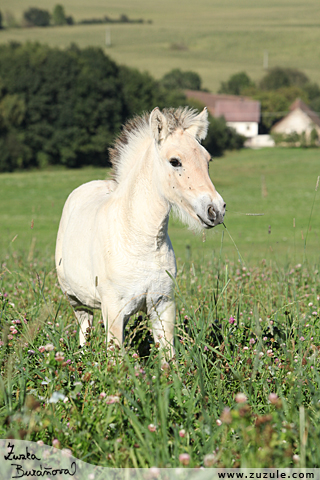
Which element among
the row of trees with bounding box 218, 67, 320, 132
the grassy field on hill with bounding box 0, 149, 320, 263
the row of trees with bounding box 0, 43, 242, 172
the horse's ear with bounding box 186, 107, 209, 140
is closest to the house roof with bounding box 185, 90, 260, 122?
the row of trees with bounding box 218, 67, 320, 132

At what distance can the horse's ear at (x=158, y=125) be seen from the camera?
12.5 ft

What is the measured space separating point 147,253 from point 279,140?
3616 inches

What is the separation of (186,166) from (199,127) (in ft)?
1.62

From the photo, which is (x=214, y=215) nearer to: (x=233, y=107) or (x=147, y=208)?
(x=147, y=208)

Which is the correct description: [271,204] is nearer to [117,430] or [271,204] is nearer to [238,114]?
[117,430]

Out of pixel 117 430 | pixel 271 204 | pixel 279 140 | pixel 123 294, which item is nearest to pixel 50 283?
pixel 123 294

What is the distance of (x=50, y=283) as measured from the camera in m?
7.04

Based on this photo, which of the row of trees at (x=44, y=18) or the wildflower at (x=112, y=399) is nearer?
the wildflower at (x=112, y=399)

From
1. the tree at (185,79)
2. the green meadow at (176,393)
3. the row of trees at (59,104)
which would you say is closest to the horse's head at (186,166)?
the green meadow at (176,393)

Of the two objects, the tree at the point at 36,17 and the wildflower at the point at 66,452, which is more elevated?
the tree at the point at 36,17

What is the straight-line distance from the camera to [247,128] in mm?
96125

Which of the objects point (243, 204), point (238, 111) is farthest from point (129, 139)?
point (238, 111)

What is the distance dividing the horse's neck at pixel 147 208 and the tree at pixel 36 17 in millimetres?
131669

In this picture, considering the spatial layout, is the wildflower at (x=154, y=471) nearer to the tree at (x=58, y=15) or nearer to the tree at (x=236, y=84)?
the tree at (x=236, y=84)
